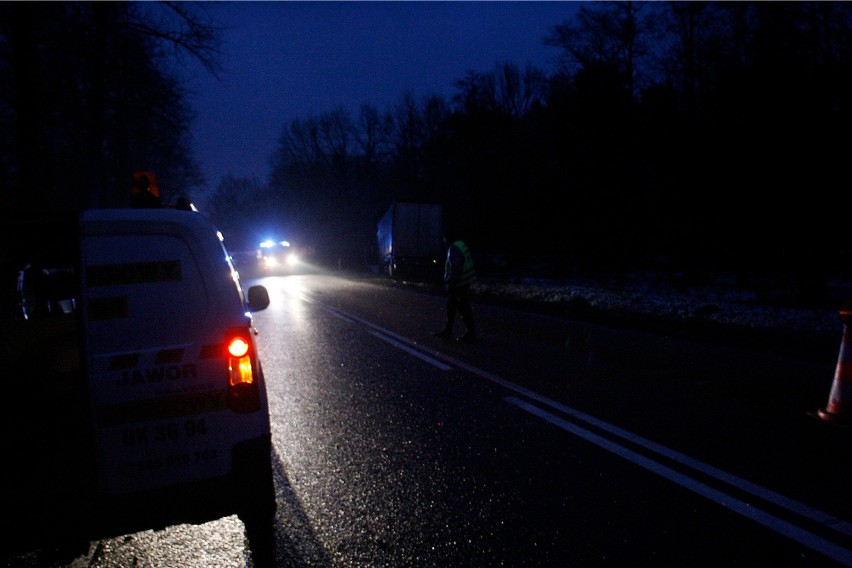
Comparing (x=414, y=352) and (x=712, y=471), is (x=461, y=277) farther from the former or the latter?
(x=712, y=471)

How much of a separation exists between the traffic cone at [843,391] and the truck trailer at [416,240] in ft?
70.2

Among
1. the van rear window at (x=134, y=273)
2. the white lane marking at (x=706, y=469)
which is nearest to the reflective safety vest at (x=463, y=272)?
the white lane marking at (x=706, y=469)

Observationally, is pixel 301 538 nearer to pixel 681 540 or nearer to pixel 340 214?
pixel 681 540

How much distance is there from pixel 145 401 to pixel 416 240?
79.6 feet

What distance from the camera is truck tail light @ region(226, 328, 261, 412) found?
2.97m

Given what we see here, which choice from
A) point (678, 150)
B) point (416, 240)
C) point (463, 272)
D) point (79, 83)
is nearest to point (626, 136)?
point (678, 150)

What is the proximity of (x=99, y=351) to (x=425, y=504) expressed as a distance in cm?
208

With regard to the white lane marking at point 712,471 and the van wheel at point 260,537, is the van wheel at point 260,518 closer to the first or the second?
the van wheel at point 260,537

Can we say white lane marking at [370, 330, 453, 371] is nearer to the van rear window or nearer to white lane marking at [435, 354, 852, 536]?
white lane marking at [435, 354, 852, 536]

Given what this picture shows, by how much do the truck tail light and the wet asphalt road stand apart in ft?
2.84

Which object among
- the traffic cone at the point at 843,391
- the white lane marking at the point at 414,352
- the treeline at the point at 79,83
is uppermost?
the treeline at the point at 79,83

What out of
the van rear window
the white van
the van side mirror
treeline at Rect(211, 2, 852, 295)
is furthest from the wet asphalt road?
treeline at Rect(211, 2, 852, 295)

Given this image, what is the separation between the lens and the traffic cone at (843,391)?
514 cm

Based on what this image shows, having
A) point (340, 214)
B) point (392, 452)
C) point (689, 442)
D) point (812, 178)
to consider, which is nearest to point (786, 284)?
point (812, 178)
